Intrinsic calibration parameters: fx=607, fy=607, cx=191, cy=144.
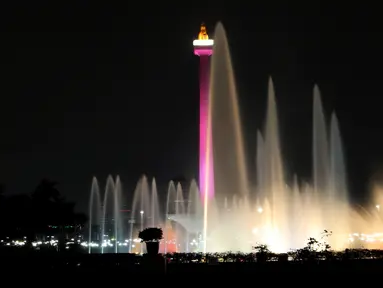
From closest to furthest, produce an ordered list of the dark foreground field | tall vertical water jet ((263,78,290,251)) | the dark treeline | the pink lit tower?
the dark foreground field < tall vertical water jet ((263,78,290,251)) < the dark treeline < the pink lit tower

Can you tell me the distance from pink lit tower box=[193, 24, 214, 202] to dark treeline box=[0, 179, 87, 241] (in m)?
11.9

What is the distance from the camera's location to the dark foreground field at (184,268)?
658 inches

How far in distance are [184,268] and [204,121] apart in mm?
42966

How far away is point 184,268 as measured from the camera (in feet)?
57.2

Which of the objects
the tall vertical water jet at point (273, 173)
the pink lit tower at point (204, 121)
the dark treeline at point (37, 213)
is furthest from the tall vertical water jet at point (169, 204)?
the tall vertical water jet at point (273, 173)

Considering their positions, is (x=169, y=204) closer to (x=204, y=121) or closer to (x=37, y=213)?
(x=204, y=121)

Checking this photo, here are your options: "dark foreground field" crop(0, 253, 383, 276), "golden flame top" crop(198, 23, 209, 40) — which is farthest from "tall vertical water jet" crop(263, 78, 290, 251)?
"golden flame top" crop(198, 23, 209, 40)

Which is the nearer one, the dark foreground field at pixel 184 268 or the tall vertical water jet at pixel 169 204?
the dark foreground field at pixel 184 268

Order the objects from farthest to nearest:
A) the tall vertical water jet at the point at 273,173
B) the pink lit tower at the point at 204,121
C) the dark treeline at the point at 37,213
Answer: the pink lit tower at the point at 204,121 → the dark treeline at the point at 37,213 → the tall vertical water jet at the point at 273,173

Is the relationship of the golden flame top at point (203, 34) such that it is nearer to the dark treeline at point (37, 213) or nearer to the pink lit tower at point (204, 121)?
the pink lit tower at point (204, 121)

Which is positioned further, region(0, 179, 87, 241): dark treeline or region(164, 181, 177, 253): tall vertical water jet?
region(164, 181, 177, 253): tall vertical water jet

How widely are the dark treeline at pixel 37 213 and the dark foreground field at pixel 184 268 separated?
26.5m

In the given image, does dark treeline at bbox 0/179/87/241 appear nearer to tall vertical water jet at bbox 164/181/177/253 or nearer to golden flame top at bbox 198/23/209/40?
tall vertical water jet at bbox 164/181/177/253

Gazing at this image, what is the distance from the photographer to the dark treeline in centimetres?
4491
